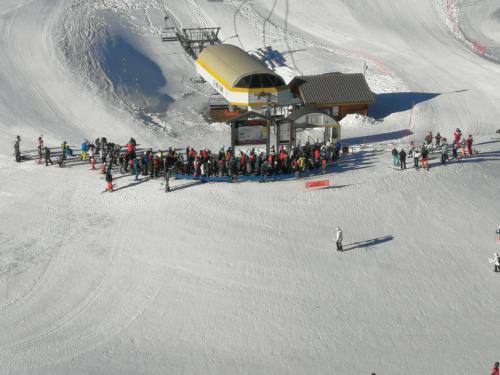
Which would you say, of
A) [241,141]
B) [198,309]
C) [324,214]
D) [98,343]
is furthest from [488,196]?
[98,343]

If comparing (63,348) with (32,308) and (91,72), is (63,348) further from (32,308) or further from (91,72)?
(91,72)

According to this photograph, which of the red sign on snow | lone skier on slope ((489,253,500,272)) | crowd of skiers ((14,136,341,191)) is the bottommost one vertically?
lone skier on slope ((489,253,500,272))

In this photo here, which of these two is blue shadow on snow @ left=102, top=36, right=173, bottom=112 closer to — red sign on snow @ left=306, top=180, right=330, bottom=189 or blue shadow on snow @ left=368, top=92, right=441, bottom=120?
blue shadow on snow @ left=368, top=92, right=441, bottom=120

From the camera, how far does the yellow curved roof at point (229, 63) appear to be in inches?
1460

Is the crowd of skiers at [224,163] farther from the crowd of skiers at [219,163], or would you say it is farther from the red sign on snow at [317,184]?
the red sign on snow at [317,184]

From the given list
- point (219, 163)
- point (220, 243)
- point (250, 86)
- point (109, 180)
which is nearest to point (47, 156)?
point (109, 180)

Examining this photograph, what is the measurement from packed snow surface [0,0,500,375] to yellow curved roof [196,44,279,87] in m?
2.51

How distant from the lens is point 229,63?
1547 inches

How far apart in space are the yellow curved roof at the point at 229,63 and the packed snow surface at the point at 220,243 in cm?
251

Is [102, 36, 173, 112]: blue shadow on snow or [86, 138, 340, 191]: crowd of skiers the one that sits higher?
[102, 36, 173, 112]: blue shadow on snow

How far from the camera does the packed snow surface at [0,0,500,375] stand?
2136 cm

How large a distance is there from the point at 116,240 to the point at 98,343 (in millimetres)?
5847

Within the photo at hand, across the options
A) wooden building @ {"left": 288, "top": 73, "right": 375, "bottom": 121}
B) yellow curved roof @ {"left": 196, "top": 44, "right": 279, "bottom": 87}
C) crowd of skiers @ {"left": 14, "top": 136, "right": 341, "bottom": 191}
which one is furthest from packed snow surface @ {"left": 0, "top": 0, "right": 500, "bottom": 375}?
yellow curved roof @ {"left": 196, "top": 44, "right": 279, "bottom": 87}

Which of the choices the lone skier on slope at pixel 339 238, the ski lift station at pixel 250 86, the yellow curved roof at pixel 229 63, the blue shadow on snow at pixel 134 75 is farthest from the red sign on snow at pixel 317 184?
the blue shadow on snow at pixel 134 75
